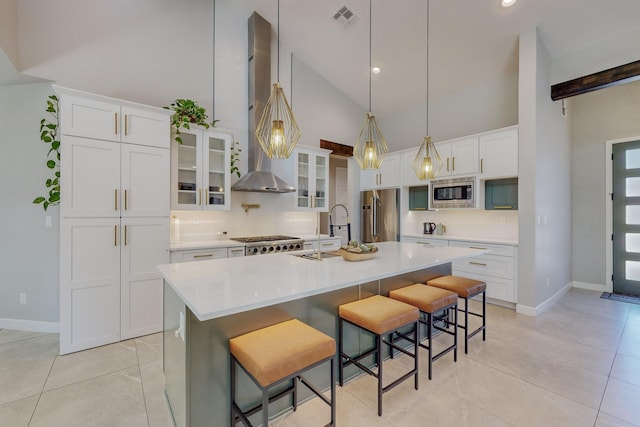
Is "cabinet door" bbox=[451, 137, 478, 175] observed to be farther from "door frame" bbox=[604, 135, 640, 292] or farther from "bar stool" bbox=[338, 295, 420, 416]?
"bar stool" bbox=[338, 295, 420, 416]

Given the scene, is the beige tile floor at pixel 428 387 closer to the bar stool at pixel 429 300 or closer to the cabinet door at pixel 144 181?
the bar stool at pixel 429 300

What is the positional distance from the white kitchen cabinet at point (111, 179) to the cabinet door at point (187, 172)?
0.26m

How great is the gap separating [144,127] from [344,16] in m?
3.06

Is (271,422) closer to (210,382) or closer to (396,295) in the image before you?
(210,382)

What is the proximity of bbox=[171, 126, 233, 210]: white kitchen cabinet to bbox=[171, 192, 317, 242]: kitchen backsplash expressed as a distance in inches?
14.9

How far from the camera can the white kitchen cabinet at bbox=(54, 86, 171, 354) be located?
2660mm

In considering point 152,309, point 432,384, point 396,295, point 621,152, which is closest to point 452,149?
point 621,152

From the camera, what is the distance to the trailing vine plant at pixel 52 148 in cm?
277

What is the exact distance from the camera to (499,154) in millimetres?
3943

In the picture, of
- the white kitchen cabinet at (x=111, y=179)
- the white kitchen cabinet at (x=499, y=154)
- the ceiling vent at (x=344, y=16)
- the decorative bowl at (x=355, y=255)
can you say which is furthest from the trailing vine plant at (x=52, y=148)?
the white kitchen cabinet at (x=499, y=154)

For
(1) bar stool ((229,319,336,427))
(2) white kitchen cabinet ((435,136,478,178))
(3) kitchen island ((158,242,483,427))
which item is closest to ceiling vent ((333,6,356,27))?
(2) white kitchen cabinet ((435,136,478,178))

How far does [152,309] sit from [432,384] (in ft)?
9.51

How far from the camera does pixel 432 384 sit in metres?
2.18

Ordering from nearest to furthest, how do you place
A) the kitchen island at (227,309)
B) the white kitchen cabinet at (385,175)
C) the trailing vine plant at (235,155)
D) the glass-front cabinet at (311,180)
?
the kitchen island at (227,309)
the trailing vine plant at (235,155)
the glass-front cabinet at (311,180)
the white kitchen cabinet at (385,175)
